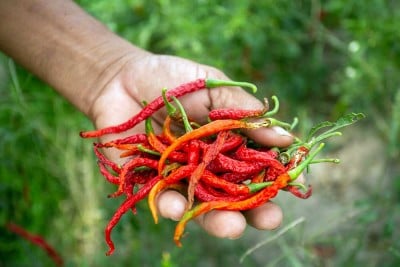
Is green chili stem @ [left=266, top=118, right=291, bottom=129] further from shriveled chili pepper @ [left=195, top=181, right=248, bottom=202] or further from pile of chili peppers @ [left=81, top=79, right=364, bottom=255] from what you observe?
shriveled chili pepper @ [left=195, top=181, right=248, bottom=202]

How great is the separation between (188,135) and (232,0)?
6.36 ft

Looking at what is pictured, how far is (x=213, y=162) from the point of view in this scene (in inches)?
87.7

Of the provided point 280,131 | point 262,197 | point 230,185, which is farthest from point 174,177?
point 280,131

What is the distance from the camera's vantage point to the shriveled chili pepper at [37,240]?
3.29m

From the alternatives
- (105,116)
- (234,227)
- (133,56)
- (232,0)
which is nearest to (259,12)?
(232,0)

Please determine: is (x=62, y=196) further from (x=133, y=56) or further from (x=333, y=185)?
(x=333, y=185)

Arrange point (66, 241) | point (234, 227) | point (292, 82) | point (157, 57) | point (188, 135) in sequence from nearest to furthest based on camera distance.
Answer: point (234, 227) → point (188, 135) → point (157, 57) → point (66, 241) → point (292, 82)

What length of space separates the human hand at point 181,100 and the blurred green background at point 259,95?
1.86ft

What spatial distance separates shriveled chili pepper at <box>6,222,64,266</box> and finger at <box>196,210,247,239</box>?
1474mm

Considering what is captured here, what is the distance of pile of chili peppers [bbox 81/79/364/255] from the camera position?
2096 mm

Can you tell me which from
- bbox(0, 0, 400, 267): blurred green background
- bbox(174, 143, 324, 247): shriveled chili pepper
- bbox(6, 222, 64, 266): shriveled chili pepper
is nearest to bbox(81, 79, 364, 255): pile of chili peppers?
bbox(174, 143, 324, 247): shriveled chili pepper

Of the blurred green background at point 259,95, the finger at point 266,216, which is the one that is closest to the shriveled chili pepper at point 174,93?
the finger at point 266,216

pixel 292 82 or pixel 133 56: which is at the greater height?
pixel 133 56

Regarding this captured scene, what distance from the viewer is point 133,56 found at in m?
2.77
